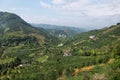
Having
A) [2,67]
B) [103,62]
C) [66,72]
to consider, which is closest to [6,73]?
[2,67]

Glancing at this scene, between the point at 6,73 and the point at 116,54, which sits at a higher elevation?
the point at 116,54

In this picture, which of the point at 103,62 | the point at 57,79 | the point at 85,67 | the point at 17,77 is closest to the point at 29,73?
→ the point at 17,77

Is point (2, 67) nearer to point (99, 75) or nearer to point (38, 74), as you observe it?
point (38, 74)

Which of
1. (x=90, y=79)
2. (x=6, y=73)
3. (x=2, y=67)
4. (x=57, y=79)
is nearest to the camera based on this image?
(x=90, y=79)

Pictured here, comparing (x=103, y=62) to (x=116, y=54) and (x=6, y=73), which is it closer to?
(x=116, y=54)

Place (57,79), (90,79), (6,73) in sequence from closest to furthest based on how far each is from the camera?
1. (90,79)
2. (57,79)
3. (6,73)

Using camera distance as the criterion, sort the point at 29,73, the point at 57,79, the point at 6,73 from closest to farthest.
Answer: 1. the point at 57,79
2. the point at 29,73
3. the point at 6,73

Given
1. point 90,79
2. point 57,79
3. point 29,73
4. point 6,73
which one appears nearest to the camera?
point 90,79

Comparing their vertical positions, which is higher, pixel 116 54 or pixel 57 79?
pixel 116 54

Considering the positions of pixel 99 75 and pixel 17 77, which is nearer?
pixel 99 75
